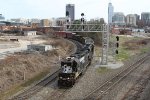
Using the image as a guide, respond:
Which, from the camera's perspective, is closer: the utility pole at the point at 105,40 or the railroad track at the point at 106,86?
the railroad track at the point at 106,86

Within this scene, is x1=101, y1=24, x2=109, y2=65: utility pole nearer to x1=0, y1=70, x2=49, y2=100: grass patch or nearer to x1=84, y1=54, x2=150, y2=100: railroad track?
x1=84, y1=54, x2=150, y2=100: railroad track

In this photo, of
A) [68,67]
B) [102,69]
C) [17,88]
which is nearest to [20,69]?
[17,88]

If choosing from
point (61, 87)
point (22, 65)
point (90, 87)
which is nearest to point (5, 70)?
point (22, 65)

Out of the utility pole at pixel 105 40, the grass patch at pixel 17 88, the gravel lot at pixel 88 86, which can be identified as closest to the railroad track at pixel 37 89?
the gravel lot at pixel 88 86

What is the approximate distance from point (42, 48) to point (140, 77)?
31.2 meters

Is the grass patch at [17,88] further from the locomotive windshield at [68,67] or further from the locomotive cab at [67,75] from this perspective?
the locomotive windshield at [68,67]

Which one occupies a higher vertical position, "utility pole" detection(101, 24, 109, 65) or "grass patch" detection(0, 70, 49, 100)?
"utility pole" detection(101, 24, 109, 65)

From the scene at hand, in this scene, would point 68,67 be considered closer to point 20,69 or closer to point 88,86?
point 88,86

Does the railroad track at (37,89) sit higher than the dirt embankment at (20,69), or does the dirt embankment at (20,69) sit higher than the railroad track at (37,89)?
the dirt embankment at (20,69)

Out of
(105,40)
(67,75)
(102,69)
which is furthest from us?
(105,40)

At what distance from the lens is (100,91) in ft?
106

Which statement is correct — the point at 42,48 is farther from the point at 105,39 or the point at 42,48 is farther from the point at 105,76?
the point at 105,76

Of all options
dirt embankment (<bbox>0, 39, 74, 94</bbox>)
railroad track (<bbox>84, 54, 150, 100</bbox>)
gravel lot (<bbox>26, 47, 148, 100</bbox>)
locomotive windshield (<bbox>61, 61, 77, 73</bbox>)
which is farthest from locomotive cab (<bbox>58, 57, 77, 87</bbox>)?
dirt embankment (<bbox>0, 39, 74, 94</bbox>)

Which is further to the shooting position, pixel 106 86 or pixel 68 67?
pixel 106 86
